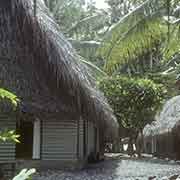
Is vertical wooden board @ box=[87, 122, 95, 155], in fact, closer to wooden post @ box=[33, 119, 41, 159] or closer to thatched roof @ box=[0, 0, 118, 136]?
wooden post @ box=[33, 119, 41, 159]

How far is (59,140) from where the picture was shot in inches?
516

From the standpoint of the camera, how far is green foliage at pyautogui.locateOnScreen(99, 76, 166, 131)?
61.9 feet

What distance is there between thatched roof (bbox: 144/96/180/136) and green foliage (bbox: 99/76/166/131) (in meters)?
0.90

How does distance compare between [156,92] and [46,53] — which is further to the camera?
[156,92]

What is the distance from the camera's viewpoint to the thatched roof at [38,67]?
12.1 m

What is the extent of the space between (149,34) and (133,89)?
909cm

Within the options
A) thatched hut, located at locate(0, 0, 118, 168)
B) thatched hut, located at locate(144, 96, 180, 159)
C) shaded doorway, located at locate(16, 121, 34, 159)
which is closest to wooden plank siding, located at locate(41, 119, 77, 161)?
thatched hut, located at locate(0, 0, 118, 168)

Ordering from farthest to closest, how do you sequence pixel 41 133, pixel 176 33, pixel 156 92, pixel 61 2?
pixel 61 2 → pixel 156 92 → pixel 41 133 → pixel 176 33

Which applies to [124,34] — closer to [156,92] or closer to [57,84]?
[57,84]

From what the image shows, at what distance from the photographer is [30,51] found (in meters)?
12.5

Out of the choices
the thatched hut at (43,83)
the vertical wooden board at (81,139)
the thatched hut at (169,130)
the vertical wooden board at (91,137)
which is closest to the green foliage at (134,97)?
the thatched hut at (169,130)

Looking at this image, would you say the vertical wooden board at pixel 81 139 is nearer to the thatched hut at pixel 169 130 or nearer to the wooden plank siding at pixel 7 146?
the wooden plank siding at pixel 7 146

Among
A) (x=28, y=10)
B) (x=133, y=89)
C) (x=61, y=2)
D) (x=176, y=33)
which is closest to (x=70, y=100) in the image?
(x=28, y=10)

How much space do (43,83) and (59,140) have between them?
173 centimetres
